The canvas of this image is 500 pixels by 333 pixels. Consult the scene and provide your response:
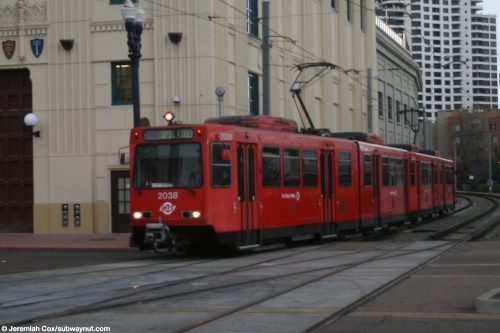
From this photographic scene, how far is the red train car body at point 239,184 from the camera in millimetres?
18453

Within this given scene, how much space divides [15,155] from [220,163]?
47.4ft

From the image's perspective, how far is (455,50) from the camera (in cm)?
18188

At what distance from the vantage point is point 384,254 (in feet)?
63.4

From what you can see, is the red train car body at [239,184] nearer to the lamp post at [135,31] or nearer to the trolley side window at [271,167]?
the trolley side window at [271,167]

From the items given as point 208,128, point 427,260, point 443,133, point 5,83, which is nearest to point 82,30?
point 5,83

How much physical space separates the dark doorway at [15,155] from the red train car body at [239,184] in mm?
11239

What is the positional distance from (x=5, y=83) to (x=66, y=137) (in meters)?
3.29

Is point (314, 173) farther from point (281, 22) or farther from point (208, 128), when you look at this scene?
point (281, 22)

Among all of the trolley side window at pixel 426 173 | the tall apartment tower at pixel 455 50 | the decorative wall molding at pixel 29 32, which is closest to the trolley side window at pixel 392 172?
the trolley side window at pixel 426 173

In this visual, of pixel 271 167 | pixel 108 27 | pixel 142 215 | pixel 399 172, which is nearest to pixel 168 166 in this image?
pixel 142 215

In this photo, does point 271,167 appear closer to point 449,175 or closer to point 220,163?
point 220,163

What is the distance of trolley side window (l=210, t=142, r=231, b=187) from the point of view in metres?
18.5

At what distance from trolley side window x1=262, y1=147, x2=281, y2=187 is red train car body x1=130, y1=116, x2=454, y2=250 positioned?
23mm

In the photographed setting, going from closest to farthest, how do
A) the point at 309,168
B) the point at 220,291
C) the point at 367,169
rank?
1. the point at 220,291
2. the point at 309,168
3. the point at 367,169
